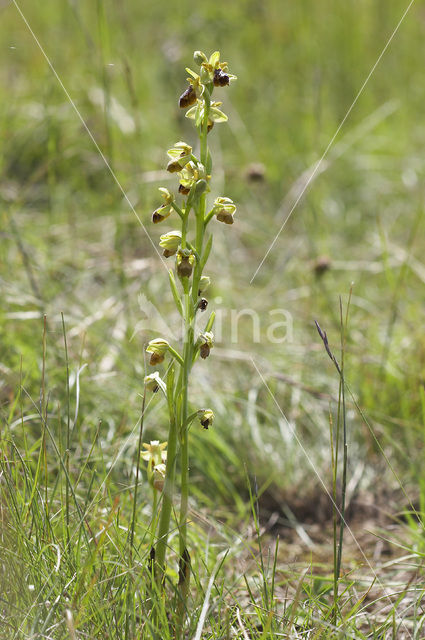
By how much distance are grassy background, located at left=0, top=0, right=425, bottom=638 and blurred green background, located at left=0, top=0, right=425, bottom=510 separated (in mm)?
15

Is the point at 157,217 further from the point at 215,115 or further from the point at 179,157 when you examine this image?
the point at 215,115

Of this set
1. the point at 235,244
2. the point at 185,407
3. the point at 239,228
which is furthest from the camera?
the point at 235,244

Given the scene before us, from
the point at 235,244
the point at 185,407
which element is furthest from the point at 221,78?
the point at 235,244

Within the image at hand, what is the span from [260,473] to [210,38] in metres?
4.10

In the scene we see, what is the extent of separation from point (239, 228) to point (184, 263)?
2.46 m

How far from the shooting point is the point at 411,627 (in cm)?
147

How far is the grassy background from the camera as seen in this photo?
7.32 feet

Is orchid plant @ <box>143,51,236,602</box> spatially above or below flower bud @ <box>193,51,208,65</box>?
below

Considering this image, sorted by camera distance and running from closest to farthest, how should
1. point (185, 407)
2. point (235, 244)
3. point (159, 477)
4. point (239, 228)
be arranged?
point (185, 407), point (159, 477), point (239, 228), point (235, 244)

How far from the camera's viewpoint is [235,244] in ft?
13.6

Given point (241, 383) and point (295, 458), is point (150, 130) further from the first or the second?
point (295, 458)

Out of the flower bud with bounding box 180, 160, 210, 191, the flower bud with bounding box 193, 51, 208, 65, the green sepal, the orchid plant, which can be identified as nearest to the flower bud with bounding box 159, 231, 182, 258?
the orchid plant

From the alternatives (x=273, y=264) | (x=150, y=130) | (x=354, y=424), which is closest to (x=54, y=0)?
(x=150, y=130)

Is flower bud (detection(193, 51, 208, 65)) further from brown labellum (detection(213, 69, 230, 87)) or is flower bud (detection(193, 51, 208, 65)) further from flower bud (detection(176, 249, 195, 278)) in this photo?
flower bud (detection(176, 249, 195, 278))
